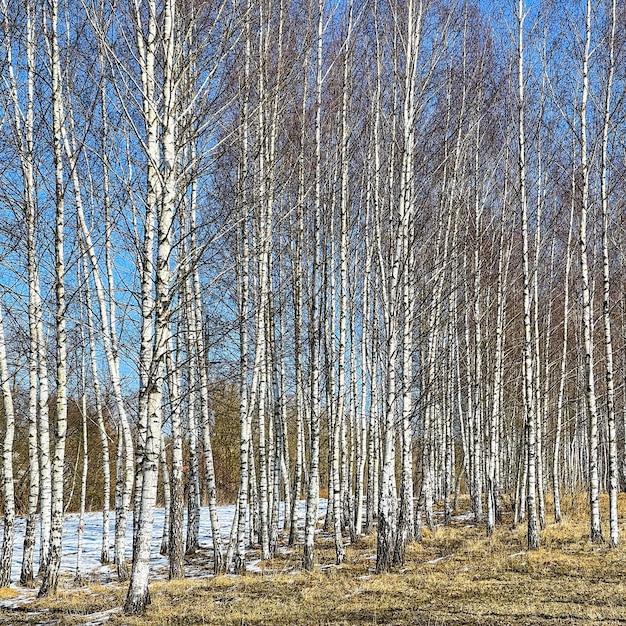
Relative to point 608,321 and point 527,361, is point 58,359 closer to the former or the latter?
point 527,361

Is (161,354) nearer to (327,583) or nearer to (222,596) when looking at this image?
(222,596)

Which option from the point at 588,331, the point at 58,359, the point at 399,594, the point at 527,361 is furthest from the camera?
the point at 588,331

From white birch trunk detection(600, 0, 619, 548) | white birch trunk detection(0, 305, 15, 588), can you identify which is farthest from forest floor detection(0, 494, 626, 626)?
white birch trunk detection(600, 0, 619, 548)

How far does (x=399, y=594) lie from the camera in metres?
6.98

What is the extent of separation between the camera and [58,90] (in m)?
8.18

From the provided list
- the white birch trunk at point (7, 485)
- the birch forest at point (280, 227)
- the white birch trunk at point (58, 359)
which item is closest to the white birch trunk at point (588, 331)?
the birch forest at point (280, 227)

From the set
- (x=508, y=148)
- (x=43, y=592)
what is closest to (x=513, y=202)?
(x=508, y=148)

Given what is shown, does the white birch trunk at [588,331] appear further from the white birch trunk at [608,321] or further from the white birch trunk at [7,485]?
the white birch trunk at [7,485]

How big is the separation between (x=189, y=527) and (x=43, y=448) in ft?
18.2

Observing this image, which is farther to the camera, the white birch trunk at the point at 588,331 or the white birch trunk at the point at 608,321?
the white birch trunk at the point at 588,331

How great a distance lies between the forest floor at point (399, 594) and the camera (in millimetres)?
5891

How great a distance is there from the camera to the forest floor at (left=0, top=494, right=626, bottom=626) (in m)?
5.89

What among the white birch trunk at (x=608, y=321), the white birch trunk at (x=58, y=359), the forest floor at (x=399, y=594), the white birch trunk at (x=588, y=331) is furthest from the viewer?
the white birch trunk at (x=588, y=331)

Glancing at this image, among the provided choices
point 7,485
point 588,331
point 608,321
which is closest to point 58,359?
point 7,485
